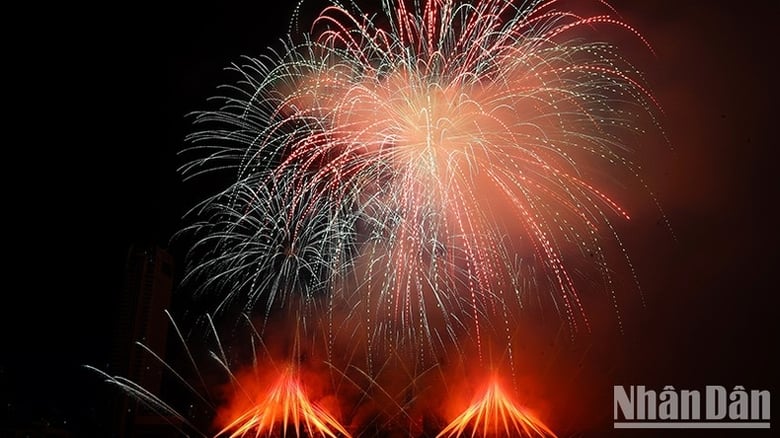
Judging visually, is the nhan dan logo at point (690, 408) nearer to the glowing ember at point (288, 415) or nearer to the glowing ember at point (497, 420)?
the glowing ember at point (497, 420)

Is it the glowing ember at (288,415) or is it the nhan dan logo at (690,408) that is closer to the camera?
the nhan dan logo at (690,408)

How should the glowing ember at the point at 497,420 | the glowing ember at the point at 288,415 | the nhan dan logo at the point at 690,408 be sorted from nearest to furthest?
the nhan dan logo at the point at 690,408 → the glowing ember at the point at 497,420 → the glowing ember at the point at 288,415

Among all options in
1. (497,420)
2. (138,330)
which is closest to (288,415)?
(497,420)

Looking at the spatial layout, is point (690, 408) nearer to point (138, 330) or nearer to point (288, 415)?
point (288, 415)

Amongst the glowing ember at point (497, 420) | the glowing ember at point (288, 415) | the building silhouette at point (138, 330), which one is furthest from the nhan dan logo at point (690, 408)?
the building silhouette at point (138, 330)

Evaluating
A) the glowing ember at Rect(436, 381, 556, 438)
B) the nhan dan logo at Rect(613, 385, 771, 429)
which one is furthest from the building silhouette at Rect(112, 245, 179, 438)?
the nhan dan logo at Rect(613, 385, 771, 429)
